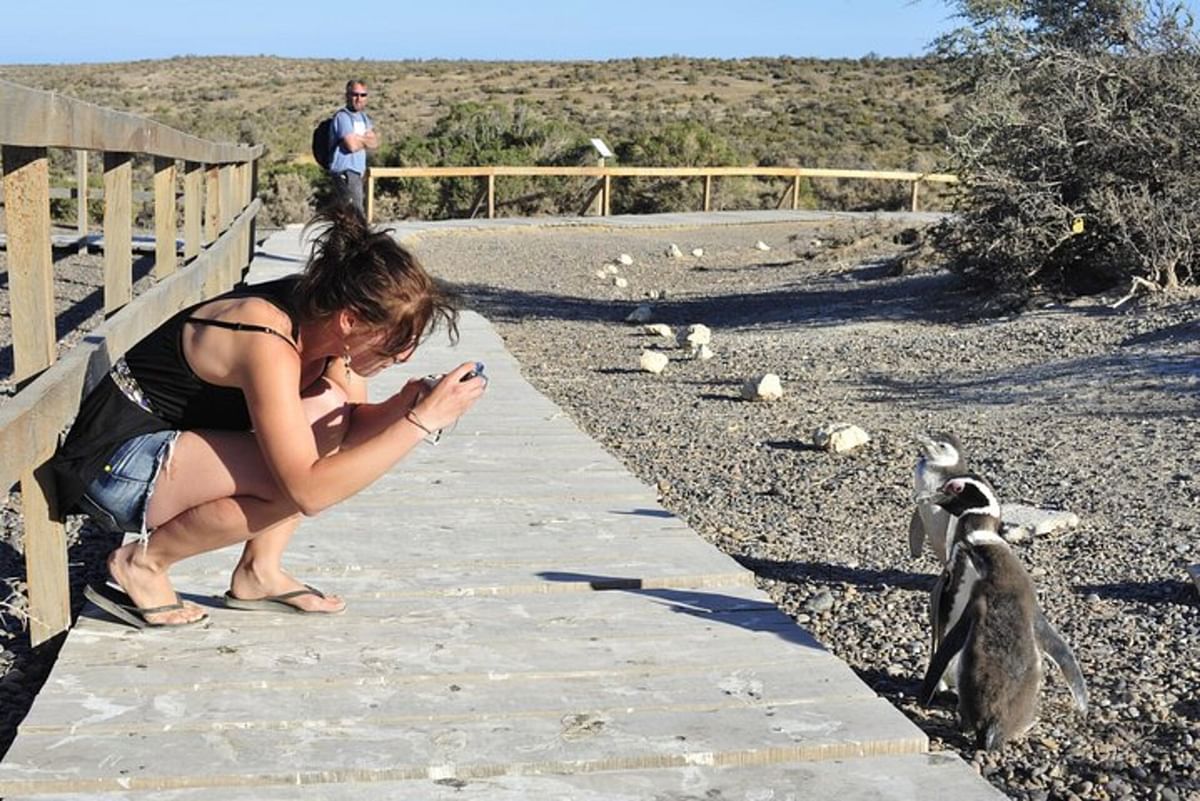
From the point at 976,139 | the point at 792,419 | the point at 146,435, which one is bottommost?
the point at 792,419

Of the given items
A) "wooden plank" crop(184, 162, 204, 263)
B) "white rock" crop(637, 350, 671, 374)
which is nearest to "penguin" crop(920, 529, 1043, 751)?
"wooden plank" crop(184, 162, 204, 263)

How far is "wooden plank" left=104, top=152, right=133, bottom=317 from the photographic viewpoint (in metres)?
4.91

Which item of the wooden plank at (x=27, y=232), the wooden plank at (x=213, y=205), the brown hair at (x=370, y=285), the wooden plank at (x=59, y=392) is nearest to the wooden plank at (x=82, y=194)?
the wooden plank at (x=213, y=205)

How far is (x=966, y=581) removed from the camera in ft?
11.8

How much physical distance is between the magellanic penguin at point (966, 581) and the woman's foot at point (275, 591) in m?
1.40

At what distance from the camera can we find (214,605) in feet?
12.6

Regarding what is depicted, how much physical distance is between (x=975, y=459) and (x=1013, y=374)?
7.83 feet

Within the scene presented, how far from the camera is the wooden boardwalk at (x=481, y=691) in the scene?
2.84m

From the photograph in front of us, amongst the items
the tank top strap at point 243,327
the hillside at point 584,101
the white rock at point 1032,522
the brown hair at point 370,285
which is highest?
the hillside at point 584,101

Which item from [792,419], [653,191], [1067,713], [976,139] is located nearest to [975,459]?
[792,419]

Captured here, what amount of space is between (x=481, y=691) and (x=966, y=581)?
112cm

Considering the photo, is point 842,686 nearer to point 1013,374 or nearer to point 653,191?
point 1013,374

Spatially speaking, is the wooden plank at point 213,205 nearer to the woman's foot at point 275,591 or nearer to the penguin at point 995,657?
the woman's foot at point 275,591

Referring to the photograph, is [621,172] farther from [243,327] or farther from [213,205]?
[243,327]
